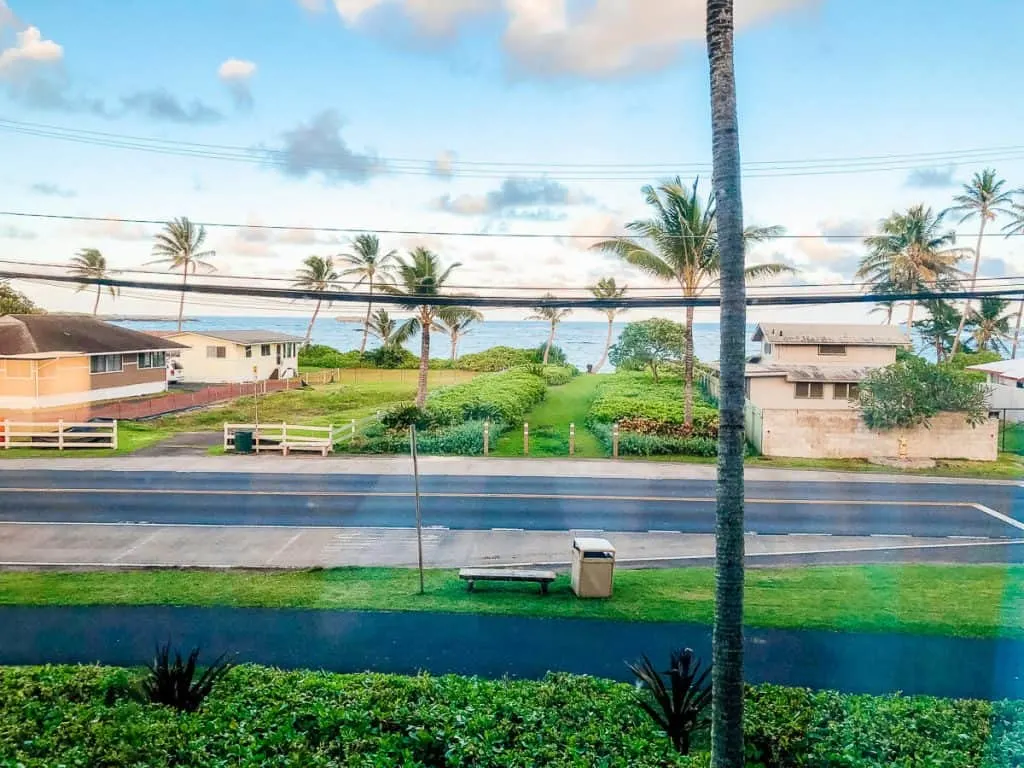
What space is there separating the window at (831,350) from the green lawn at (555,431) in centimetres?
1028

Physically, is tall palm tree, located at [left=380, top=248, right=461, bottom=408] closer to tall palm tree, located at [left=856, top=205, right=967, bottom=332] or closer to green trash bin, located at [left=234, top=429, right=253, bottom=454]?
green trash bin, located at [left=234, top=429, right=253, bottom=454]

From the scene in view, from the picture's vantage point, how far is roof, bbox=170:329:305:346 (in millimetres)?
47281

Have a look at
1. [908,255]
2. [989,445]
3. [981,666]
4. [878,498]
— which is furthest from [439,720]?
[908,255]

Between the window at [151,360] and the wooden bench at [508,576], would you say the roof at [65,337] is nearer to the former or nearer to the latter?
the window at [151,360]

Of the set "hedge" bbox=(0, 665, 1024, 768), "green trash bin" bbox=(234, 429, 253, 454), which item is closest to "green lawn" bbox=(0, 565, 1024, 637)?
"hedge" bbox=(0, 665, 1024, 768)

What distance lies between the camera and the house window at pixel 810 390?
30125mm

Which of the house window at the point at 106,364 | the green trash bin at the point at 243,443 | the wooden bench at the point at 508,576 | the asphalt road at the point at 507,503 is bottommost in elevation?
the wooden bench at the point at 508,576

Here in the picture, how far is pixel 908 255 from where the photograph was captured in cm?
4438

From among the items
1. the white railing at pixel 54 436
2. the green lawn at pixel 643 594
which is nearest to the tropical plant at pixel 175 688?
the green lawn at pixel 643 594

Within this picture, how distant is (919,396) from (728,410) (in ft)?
76.5

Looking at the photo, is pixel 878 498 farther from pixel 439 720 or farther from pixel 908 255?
A: pixel 908 255

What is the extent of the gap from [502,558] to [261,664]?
6.14m

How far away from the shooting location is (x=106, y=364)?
36750mm

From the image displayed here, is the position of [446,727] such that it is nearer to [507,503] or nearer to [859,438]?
[507,503]
